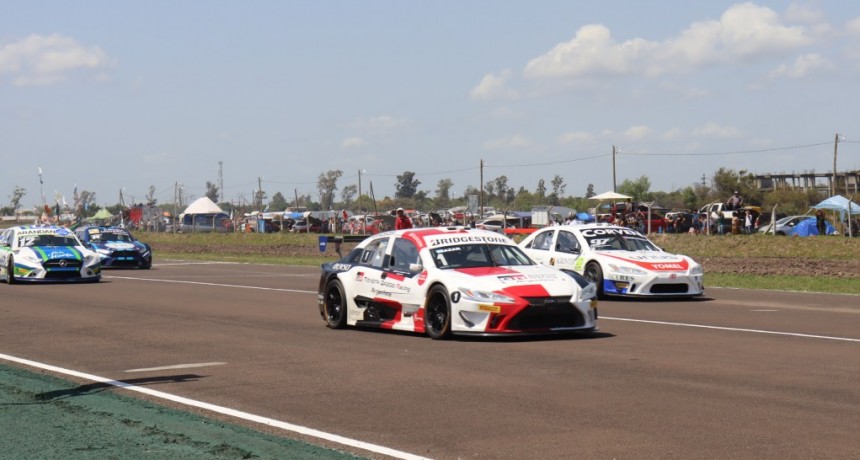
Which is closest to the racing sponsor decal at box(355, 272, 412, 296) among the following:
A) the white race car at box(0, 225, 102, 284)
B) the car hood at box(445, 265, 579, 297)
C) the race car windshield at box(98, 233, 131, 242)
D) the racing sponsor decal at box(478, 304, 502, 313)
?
the car hood at box(445, 265, 579, 297)

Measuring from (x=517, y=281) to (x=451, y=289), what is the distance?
2.62 feet

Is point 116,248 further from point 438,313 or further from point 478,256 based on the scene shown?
point 438,313

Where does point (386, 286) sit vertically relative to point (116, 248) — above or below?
below

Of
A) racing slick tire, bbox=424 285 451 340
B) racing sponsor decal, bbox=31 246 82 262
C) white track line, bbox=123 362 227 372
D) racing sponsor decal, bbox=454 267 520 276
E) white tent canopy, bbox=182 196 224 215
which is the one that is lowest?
white track line, bbox=123 362 227 372

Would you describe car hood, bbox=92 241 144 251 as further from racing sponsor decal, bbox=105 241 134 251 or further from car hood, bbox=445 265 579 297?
car hood, bbox=445 265 579 297

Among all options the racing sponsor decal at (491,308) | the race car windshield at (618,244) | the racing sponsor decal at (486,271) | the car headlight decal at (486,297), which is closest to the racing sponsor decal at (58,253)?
the race car windshield at (618,244)

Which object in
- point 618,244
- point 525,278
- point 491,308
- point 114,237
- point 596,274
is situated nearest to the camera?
point 491,308

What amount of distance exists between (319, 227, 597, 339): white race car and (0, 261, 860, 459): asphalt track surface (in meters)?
0.27

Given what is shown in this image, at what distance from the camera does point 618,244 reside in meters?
22.0

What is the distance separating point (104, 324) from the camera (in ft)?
54.6

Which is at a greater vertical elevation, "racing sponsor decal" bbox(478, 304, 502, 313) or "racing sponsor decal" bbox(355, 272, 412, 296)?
"racing sponsor decal" bbox(355, 272, 412, 296)

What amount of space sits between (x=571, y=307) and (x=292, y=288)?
12.4 metres

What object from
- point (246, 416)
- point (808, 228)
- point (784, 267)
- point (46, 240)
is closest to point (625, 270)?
point (784, 267)

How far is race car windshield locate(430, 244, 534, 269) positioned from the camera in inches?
577
